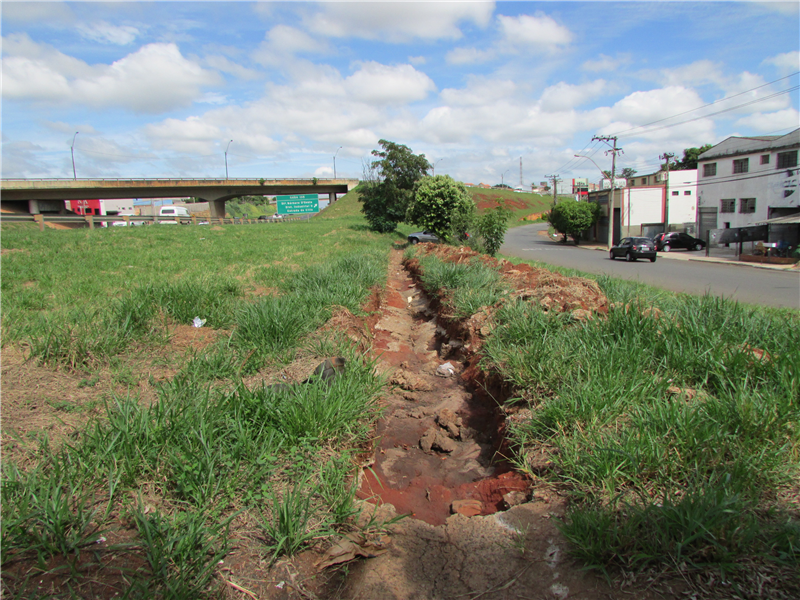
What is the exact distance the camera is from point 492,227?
20.3m

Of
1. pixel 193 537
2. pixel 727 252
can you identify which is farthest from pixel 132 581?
pixel 727 252

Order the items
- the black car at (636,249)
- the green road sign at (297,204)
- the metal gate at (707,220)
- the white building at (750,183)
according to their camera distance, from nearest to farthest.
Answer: the black car at (636,249), the white building at (750,183), the metal gate at (707,220), the green road sign at (297,204)

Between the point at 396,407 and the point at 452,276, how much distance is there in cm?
470

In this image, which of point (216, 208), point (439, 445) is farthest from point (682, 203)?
point (216, 208)

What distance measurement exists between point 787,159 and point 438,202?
23662 millimetres

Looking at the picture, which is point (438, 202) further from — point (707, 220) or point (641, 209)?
point (641, 209)

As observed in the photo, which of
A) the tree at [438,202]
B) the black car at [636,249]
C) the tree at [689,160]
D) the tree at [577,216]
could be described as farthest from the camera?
the tree at [689,160]

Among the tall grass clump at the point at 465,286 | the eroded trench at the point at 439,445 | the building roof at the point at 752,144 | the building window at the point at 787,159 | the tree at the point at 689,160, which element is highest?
the tree at the point at 689,160

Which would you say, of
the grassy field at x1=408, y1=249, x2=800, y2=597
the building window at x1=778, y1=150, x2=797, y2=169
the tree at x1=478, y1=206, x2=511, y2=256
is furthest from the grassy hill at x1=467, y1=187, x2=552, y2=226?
the grassy field at x1=408, y1=249, x2=800, y2=597

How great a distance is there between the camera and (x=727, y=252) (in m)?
30.6

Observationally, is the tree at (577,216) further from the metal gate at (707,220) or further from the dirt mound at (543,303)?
the dirt mound at (543,303)

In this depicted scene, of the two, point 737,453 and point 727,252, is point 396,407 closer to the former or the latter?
point 737,453

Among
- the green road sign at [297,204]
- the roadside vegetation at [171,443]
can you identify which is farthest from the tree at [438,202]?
the green road sign at [297,204]

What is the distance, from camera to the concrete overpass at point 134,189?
47.6 meters
